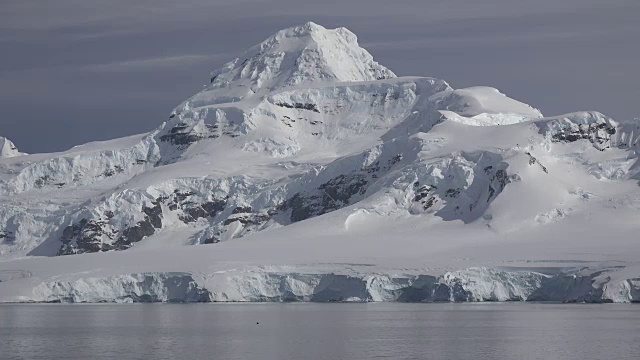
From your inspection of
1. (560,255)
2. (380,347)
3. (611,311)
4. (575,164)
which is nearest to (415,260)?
(560,255)

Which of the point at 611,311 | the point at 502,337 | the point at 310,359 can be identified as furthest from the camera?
the point at 611,311

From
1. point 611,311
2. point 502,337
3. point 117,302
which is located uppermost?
point 502,337

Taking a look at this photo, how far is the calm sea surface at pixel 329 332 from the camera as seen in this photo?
92.4m

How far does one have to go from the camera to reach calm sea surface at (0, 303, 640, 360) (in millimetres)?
92375

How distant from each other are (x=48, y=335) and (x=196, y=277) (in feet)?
153

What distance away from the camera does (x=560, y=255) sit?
512 feet

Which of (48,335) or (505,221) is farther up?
(48,335)

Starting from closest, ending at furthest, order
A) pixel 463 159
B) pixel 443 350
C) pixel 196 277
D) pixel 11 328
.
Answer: pixel 443 350, pixel 11 328, pixel 196 277, pixel 463 159

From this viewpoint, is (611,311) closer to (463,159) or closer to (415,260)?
(415,260)

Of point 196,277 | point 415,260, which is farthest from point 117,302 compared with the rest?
point 415,260

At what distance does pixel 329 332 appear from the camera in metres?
109

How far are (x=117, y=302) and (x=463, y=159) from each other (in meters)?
58.2

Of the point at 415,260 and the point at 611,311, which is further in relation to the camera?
the point at 415,260

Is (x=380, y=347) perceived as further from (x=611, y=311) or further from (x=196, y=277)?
(x=196, y=277)
